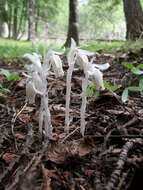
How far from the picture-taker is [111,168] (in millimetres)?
1538

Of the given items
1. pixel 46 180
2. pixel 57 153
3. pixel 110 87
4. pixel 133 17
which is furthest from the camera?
pixel 133 17

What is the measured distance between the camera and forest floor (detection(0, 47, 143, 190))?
4.82 ft

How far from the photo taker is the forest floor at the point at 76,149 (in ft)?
4.82

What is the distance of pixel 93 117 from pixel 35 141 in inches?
19.0

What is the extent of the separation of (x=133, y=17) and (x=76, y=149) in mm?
8272

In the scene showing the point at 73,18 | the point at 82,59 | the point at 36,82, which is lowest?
the point at 73,18

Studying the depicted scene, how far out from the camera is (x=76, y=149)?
1783 millimetres

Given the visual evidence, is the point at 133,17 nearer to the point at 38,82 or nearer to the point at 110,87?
the point at 110,87

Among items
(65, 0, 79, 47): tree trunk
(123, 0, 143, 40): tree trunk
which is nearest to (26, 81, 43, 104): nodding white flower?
(123, 0, 143, 40): tree trunk

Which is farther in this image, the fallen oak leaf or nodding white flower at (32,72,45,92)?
nodding white flower at (32,72,45,92)

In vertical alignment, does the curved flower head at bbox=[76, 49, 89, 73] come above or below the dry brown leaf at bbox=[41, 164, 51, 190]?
above

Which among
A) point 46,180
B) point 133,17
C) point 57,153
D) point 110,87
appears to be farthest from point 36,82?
point 133,17

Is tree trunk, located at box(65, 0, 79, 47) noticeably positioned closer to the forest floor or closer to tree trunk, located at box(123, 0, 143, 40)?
tree trunk, located at box(123, 0, 143, 40)

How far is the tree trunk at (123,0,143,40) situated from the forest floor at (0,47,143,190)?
22.5 ft
